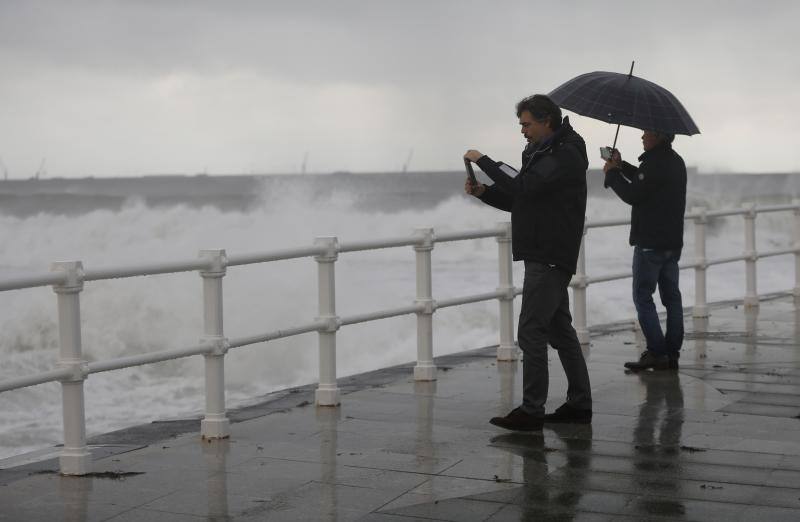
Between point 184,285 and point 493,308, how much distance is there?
23.6 feet

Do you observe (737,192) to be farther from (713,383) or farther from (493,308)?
(713,383)

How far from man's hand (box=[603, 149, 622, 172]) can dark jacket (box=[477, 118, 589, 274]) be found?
6.05 feet

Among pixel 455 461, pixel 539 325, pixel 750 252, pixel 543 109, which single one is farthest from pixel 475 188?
pixel 750 252

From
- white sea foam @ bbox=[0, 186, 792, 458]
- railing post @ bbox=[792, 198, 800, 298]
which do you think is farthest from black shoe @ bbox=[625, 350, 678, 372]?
railing post @ bbox=[792, 198, 800, 298]

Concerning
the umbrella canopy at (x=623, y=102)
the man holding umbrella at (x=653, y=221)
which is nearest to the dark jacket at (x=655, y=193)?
the man holding umbrella at (x=653, y=221)

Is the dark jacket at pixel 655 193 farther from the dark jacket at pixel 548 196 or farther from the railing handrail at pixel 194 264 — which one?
the dark jacket at pixel 548 196

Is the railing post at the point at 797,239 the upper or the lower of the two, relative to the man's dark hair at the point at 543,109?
lower

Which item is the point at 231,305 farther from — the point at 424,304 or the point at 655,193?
the point at 655,193

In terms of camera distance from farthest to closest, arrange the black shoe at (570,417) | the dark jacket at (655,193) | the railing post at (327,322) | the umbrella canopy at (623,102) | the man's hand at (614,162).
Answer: the dark jacket at (655,193) → the man's hand at (614,162) → the railing post at (327,322) → the umbrella canopy at (623,102) → the black shoe at (570,417)

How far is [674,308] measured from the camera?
1035 cm

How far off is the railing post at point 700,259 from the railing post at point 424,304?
472cm

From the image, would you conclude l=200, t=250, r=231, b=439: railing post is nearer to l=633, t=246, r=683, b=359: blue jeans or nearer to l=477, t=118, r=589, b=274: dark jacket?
l=477, t=118, r=589, b=274: dark jacket

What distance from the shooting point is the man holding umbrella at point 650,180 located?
853 cm

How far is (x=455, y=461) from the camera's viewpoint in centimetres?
676
